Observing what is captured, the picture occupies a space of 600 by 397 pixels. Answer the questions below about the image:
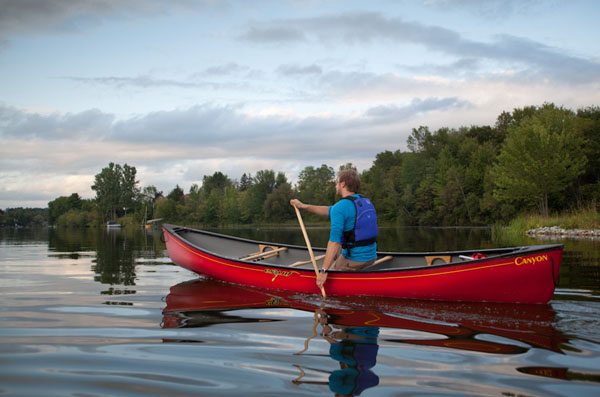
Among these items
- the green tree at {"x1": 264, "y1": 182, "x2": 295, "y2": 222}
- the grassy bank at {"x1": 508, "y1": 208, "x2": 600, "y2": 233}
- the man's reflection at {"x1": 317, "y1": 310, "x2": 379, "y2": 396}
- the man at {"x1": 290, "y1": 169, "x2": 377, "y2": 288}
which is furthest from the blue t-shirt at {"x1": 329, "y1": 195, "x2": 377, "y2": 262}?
the green tree at {"x1": 264, "y1": 182, "x2": 295, "y2": 222}

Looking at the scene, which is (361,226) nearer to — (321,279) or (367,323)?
(321,279)

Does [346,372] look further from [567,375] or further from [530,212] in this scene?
[530,212]

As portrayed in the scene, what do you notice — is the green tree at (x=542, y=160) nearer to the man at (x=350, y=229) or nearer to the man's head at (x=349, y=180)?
the man at (x=350, y=229)

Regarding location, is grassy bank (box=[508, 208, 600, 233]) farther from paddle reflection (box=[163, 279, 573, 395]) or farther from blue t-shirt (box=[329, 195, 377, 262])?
blue t-shirt (box=[329, 195, 377, 262])

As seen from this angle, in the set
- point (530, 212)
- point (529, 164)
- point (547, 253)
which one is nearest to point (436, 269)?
point (547, 253)

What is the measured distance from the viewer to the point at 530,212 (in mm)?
43438

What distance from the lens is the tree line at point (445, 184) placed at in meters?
37.7

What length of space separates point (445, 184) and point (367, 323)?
58.6m

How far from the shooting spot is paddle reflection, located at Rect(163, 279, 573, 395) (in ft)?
11.6

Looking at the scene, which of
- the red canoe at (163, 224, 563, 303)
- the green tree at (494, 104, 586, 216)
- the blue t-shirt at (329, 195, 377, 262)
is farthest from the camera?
the green tree at (494, 104, 586, 216)

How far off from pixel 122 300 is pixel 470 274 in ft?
16.2

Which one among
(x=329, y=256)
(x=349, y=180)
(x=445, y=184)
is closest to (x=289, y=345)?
(x=329, y=256)

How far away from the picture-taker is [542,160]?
121ft

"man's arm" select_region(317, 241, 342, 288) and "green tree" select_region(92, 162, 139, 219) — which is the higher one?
"green tree" select_region(92, 162, 139, 219)
